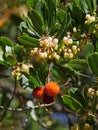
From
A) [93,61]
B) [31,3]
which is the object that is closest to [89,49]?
[93,61]

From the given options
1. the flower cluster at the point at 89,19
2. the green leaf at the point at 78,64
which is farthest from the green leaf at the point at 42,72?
the flower cluster at the point at 89,19

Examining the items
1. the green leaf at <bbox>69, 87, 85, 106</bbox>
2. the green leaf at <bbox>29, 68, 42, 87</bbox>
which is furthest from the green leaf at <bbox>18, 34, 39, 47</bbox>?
the green leaf at <bbox>69, 87, 85, 106</bbox>

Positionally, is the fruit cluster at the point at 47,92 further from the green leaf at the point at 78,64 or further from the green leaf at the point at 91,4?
the green leaf at the point at 91,4

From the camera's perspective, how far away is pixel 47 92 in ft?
5.38

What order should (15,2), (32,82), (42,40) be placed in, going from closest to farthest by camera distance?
(42,40) < (32,82) < (15,2)

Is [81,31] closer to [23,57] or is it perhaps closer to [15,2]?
[23,57]

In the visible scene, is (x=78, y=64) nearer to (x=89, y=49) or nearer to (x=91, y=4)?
(x=89, y=49)

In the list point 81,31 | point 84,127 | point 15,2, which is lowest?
point 84,127

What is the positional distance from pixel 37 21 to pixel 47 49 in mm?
107

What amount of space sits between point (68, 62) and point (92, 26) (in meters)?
0.16

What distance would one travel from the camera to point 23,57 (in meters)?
1.77

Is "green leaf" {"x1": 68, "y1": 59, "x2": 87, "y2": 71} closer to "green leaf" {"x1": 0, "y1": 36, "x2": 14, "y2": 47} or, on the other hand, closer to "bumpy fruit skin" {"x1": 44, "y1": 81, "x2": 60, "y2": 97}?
"bumpy fruit skin" {"x1": 44, "y1": 81, "x2": 60, "y2": 97}

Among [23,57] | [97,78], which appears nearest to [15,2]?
[23,57]

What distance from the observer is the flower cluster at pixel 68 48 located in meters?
1.60
